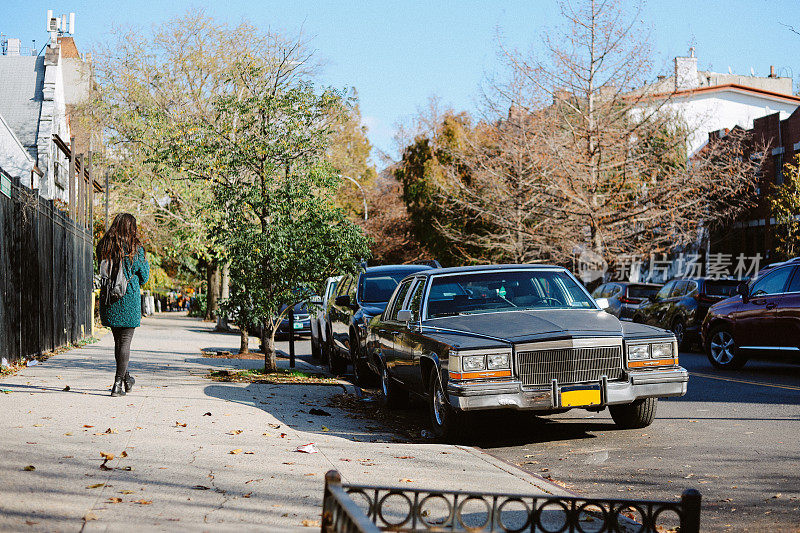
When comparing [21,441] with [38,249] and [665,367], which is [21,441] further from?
[38,249]

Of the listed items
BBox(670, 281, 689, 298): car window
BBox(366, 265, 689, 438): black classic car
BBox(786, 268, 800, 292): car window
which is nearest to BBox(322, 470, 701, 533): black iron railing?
BBox(366, 265, 689, 438): black classic car

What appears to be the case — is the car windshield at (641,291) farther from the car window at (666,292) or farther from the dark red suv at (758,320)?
the dark red suv at (758,320)

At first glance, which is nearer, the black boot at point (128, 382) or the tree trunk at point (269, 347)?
the black boot at point (128, 382)

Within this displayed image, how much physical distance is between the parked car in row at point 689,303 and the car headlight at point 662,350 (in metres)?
12.3

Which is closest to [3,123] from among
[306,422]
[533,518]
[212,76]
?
[212,76]

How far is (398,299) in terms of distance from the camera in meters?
10.5

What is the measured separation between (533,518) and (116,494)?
9.46 ft

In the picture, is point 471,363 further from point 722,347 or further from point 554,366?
point 722,347

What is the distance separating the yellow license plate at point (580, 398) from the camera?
24.9ft

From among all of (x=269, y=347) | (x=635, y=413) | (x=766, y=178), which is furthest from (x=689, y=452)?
(x=766, y=178)

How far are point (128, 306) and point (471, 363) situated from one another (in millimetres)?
4042

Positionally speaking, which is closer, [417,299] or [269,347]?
[417,299]

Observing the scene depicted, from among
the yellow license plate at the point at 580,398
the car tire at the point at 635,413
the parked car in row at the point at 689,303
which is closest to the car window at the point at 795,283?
the parked car in row at the point at 689,303

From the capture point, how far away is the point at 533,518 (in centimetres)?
356
